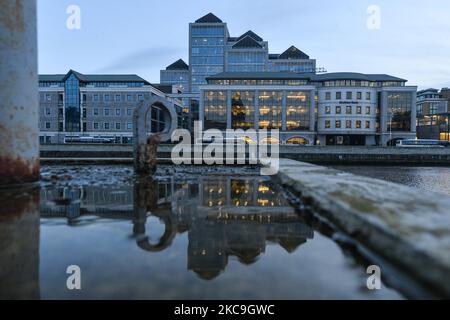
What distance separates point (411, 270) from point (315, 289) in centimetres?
73

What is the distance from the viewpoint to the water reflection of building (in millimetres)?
3412

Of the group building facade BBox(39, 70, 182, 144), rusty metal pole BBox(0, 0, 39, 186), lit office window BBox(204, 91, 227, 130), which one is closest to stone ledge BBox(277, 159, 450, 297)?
rusty metal pole BBox(0, 0, 39, 186)

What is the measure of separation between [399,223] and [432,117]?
117616 mm

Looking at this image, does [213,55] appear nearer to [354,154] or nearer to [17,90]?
[354,154]

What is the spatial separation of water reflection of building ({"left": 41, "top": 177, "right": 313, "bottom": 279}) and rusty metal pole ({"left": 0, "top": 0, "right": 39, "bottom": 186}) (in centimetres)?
114

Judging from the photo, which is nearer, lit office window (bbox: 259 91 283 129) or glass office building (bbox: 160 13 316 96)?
lit office window (bbox: 259 91 283 129)

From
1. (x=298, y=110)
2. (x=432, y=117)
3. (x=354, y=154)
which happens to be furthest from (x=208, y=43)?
(x=354, y=154)

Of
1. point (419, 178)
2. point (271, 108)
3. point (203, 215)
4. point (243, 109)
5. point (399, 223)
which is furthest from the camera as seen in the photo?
point (271, 108)

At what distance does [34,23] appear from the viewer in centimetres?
802

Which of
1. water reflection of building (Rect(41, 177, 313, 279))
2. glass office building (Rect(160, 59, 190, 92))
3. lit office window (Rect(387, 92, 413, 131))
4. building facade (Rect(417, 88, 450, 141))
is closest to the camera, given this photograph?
water reflection of building (Rect(41, 177, 313, 279))

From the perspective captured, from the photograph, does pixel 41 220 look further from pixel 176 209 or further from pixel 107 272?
pixel 107 272

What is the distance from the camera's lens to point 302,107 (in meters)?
82.1

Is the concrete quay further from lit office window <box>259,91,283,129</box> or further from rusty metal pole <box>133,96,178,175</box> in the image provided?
lit office window <box>259,91,283,129</box>
